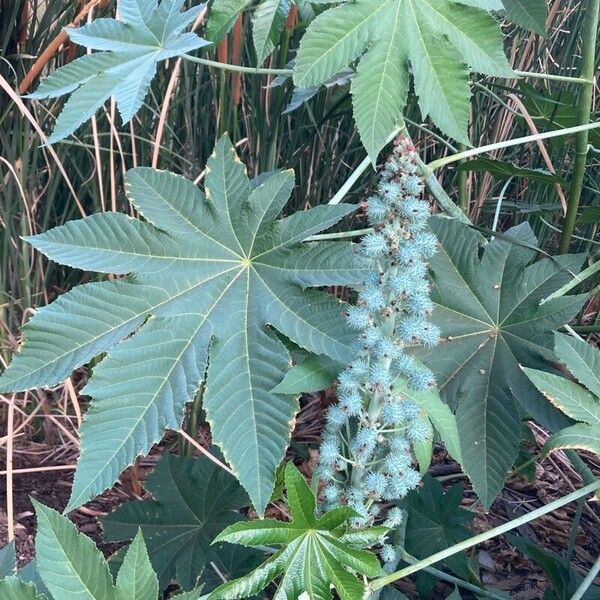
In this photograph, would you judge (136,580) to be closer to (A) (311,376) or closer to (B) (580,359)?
(A) (311,376)

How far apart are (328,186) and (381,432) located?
144cm

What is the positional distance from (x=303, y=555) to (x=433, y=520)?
752 mm

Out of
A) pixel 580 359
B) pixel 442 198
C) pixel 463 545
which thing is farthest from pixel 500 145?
pixel 463 545

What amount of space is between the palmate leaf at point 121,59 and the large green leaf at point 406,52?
0.20m

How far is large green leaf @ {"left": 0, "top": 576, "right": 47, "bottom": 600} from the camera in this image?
77 cm

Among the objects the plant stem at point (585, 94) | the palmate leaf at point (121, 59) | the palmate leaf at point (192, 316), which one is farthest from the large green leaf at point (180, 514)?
the plant stem at point (585, 94)

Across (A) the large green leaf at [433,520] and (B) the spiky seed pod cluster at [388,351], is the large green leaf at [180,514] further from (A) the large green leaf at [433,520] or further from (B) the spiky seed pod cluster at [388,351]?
(B) the spiky seed pod cluster at [388,351]

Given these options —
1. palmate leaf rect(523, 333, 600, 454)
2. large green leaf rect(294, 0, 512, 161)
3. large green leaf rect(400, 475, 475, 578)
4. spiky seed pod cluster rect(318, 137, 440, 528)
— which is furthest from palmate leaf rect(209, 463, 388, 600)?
large green leaf rect(400, 475, 475, 578)

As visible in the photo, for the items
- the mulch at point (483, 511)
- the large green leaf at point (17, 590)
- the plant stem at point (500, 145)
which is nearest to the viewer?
the large green leaf at point (17, 590)

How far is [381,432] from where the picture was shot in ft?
2.70

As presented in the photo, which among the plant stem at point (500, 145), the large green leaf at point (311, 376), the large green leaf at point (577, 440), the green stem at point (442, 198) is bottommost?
the large green leaf at point (577, 440)

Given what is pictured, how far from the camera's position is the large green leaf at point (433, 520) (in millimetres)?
1456

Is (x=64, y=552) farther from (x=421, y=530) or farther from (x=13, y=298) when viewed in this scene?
(x=13, y=298)

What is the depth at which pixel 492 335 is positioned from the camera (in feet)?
4.08
